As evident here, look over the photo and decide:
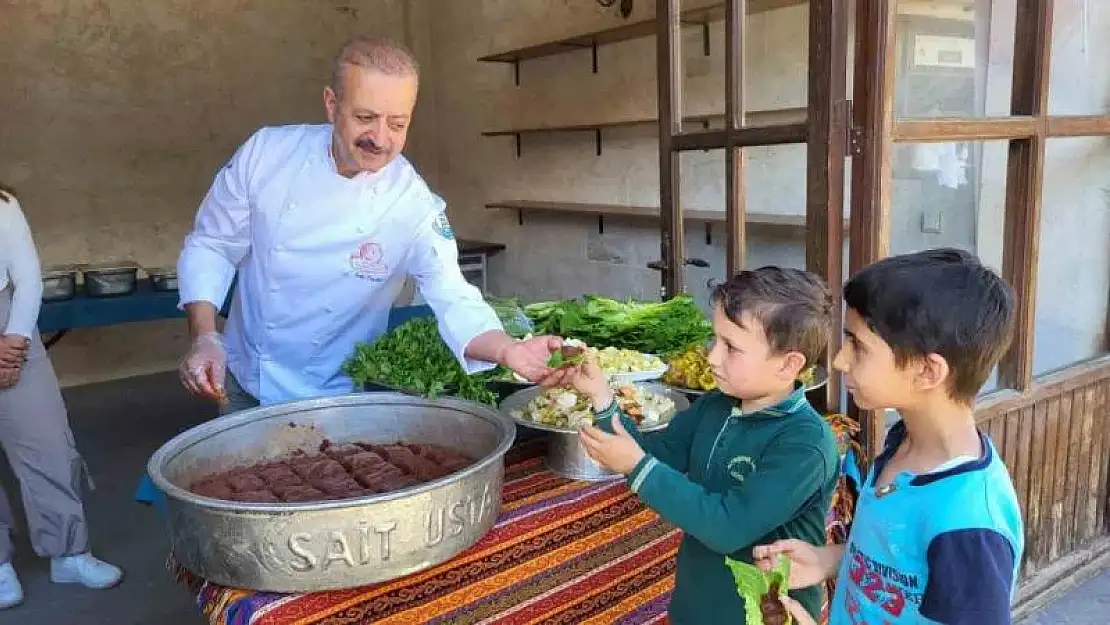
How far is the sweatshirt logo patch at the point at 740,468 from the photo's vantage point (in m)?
1.08

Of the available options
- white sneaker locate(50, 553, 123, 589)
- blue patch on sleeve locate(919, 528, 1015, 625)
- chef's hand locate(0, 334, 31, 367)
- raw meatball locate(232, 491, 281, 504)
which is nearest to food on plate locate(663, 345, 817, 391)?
blue patch on sleeve locate(919, 528, 1015, 625)

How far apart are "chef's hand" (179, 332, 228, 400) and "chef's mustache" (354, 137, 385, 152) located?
1.62ft

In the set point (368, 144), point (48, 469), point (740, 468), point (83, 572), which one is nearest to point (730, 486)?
point (740, 468)

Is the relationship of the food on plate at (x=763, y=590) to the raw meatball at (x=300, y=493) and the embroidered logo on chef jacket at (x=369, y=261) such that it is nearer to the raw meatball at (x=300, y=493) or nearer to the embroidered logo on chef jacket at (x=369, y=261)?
the raw meatball at (x=300, y=493)

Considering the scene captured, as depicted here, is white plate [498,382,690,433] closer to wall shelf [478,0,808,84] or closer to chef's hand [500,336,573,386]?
chef's hand [500,336,573,386]

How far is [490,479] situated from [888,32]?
4.30 feet

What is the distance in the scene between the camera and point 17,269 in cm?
268

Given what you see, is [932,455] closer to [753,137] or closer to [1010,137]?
[753,137]

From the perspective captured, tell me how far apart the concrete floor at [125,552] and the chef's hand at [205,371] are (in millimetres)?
1669

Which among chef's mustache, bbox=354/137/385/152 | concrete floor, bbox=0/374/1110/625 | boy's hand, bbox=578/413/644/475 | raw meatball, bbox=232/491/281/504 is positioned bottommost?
concrete floor, bbox=0/374/1110/625

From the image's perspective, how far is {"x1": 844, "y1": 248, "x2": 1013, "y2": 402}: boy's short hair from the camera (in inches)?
37.5

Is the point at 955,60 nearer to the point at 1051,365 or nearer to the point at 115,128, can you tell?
the point at 1051,365

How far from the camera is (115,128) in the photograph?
569cm

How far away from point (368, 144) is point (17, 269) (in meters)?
1.82
